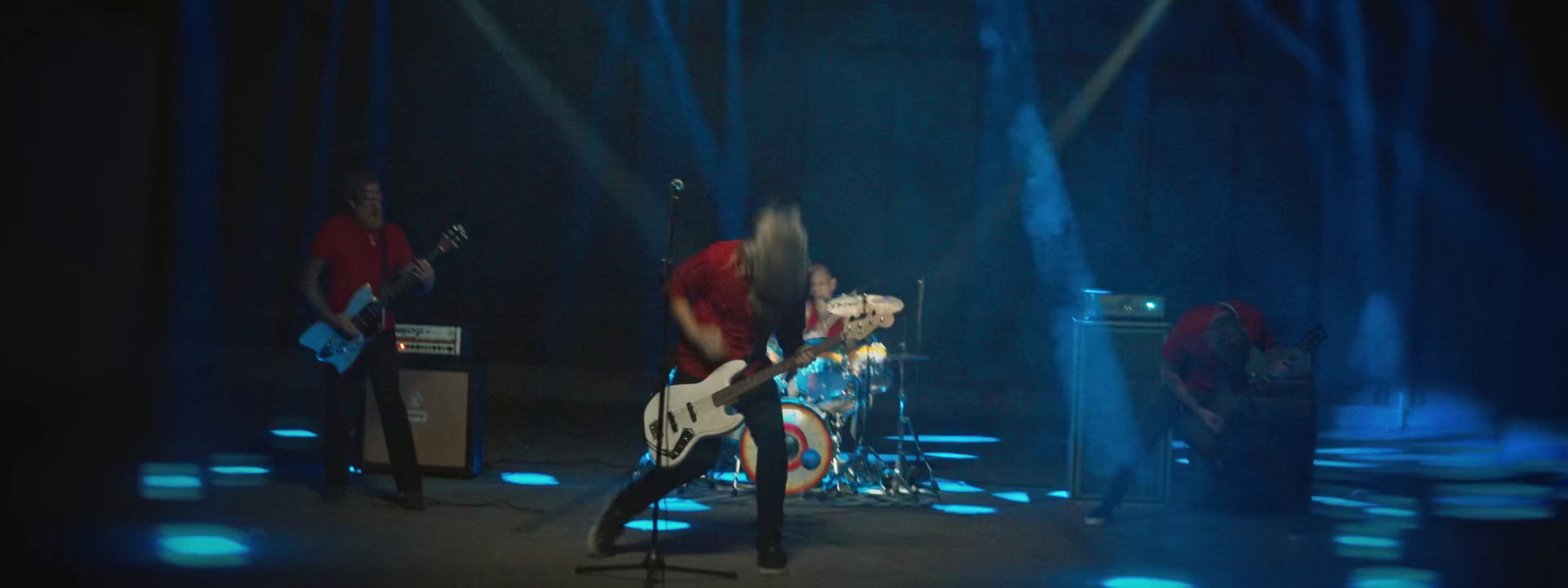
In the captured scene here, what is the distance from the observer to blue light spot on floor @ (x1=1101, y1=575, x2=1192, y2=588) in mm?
5660

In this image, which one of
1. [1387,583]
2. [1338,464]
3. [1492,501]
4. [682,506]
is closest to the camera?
[1387,583]

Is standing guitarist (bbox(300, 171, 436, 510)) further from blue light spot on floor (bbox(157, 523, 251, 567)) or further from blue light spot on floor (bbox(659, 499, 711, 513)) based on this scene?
blue light spot on floor (bbox(659, 499, 711, 513))

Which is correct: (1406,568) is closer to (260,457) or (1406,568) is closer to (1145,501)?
(1145,501)

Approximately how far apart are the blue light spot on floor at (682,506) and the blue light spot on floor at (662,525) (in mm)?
309

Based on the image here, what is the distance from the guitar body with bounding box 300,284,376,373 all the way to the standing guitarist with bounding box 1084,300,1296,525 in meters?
3.77

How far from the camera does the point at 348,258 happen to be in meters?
6.80

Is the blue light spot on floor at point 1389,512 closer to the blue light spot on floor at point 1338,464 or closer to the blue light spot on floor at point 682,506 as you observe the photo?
the blue light spot on floor at point 1338,464

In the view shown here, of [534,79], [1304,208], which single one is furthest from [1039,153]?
[534,79]

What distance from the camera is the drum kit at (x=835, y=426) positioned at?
7.65 m

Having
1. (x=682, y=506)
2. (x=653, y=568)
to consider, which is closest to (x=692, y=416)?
(x=653, y=568)

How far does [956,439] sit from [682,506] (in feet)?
13.5

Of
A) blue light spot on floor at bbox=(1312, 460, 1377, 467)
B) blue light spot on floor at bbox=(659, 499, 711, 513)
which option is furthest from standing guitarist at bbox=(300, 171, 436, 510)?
blue light spot on floor at bbox=(1312, 460, 1377, 467)

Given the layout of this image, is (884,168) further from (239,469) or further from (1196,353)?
(239,469)

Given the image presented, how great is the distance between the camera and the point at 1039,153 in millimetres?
12961
